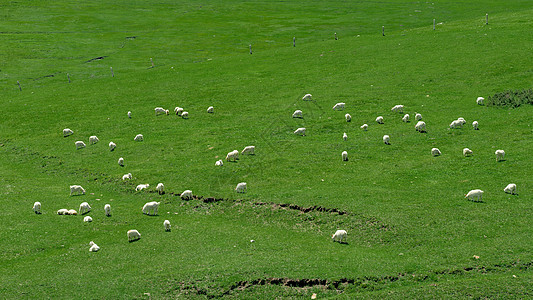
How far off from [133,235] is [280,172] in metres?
11.6

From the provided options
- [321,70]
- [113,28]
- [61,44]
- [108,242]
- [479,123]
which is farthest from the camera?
[113,28]

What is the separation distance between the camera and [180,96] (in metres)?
54.0

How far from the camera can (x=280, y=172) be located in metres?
34.9

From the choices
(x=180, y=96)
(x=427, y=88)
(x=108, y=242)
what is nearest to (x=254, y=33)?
(x=180, y=96)

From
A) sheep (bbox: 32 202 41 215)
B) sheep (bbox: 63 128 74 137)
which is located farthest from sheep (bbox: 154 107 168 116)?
sheep (bbox: 32 202 41 215)

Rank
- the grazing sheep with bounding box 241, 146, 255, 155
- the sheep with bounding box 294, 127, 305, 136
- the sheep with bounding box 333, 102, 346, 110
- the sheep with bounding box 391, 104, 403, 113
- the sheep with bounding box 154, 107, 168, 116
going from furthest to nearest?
the sheep with bounding box 154, 107, 168, 116
the sheep with bounding box 333, 102, 346, 110
the sheep with bounding box 391, 104, 403, 113
the sheep with bounding box 294, 127, 305, 136
the grazing sheep with bounding box 241, 146, 255, 155

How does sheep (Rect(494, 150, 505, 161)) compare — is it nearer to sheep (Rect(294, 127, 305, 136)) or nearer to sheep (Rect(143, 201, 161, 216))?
sheep (Rect(294, 127, 305, 136))

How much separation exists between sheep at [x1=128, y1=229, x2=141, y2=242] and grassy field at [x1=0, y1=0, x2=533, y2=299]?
53 centimetres

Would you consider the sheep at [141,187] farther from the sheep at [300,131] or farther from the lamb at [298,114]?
the lamb at [298,114]

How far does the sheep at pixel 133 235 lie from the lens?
2698 centimetres

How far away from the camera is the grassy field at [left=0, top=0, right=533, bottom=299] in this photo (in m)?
22.6

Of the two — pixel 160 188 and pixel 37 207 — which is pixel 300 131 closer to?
pixel 160 188

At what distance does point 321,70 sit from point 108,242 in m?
36.5

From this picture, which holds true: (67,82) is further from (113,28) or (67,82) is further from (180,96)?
(113,28)
